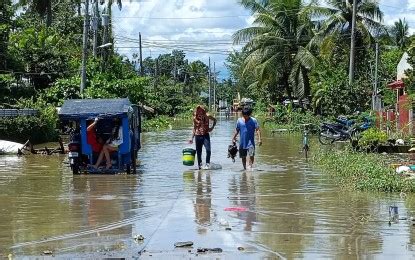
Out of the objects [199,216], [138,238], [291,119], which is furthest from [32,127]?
[138,238]

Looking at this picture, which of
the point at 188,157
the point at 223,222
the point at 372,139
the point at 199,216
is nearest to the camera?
the point at 223,222

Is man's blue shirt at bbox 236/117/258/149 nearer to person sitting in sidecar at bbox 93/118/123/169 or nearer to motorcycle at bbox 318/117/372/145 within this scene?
person sitting in sidecar at bbox 93/118/123/169

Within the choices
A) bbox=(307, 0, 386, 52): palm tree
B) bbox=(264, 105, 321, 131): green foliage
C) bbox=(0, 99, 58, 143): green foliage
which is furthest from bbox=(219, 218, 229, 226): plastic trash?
bbox=(307, 0, 386, 52): palm tree

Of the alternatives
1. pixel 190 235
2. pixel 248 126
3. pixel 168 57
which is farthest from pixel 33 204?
pixel 168 57

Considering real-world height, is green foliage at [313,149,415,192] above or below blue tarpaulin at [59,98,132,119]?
below

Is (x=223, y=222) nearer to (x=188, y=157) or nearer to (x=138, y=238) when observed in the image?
(x=138, y=238)

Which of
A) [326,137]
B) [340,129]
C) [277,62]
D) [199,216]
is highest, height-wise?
[277,62]

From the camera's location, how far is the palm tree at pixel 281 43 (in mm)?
46719

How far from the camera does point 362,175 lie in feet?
46.7

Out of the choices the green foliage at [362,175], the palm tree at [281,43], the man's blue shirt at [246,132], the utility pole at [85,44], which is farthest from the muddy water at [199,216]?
the palm tree at [281,43]

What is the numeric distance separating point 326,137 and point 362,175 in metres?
13.8

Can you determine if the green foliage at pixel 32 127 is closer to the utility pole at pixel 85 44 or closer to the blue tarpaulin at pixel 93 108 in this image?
the utility pole at pixel 85 44

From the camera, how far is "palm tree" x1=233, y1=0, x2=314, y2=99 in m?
46.7

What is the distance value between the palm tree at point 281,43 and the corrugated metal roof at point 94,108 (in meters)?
30.0
